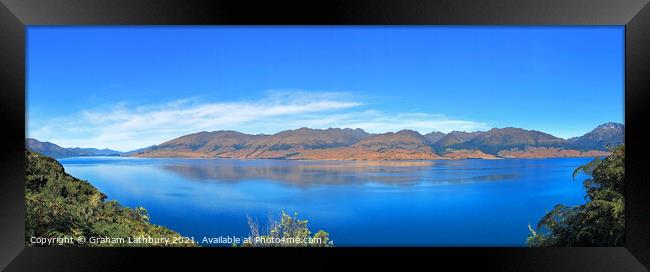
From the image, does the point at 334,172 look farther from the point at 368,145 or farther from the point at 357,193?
the point at 368,145

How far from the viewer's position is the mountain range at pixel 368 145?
6020mm

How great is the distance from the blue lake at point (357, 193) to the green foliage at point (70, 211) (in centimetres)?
28

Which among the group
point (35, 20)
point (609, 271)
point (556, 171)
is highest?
point (35, 20)

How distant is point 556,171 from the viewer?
6098 millimetres

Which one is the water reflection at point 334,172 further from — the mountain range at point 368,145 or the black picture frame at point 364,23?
the black picture frame at point 364,23

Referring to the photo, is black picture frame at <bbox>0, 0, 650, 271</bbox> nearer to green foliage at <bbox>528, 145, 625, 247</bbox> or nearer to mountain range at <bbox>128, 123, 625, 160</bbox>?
green foliage at <bbox>528, 145, 625, 247</bbox>

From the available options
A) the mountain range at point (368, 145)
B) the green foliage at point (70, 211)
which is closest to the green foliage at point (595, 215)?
the mountain range at point (368, 145)

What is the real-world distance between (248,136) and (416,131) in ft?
8.27

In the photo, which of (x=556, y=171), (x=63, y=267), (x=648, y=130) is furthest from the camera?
(x=556, y=171)

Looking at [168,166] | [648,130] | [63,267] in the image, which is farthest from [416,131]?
[63,267]

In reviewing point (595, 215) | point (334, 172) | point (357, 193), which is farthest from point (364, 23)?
point (334, 172)

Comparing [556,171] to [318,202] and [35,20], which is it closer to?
[318,202]

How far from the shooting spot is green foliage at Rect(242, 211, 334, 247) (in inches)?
→ 185

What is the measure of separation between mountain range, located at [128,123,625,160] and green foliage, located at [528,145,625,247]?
1516mm
